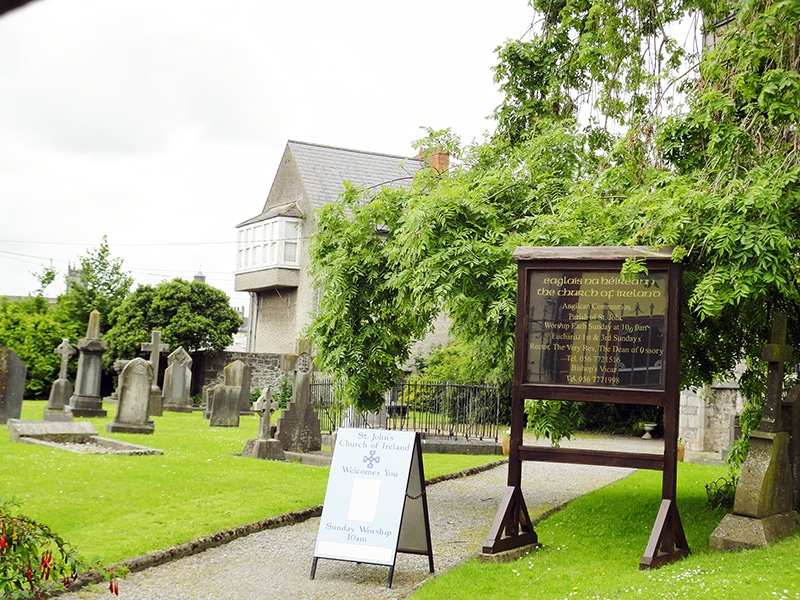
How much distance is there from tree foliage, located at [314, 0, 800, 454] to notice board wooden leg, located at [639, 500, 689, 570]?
195cm

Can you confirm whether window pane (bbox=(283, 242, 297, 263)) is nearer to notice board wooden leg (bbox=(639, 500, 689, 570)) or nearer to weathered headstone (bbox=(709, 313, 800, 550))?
weathered headstone (bbox=(709, 313, 800, 550))

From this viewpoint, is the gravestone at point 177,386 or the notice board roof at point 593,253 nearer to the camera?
the notice board roof at point 593,253

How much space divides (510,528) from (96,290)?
3268cm

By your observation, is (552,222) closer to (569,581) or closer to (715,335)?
(715,335)

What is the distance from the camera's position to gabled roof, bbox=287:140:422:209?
132 feet

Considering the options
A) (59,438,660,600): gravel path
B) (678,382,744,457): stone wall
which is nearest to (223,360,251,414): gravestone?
(678,382,744,457): stone wall

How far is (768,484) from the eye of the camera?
347 inches

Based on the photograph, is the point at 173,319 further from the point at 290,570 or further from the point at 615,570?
the point at 615,570

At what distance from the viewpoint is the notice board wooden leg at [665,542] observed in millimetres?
7930

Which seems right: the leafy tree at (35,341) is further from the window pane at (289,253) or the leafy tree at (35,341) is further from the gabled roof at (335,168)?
the gabled roof at (335,168)

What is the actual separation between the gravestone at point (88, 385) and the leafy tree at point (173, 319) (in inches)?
421

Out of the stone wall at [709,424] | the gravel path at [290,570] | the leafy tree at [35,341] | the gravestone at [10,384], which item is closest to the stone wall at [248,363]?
the leafy tree at [35,341]

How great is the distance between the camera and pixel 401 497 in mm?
7953

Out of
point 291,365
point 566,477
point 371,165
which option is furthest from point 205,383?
point 566,477
